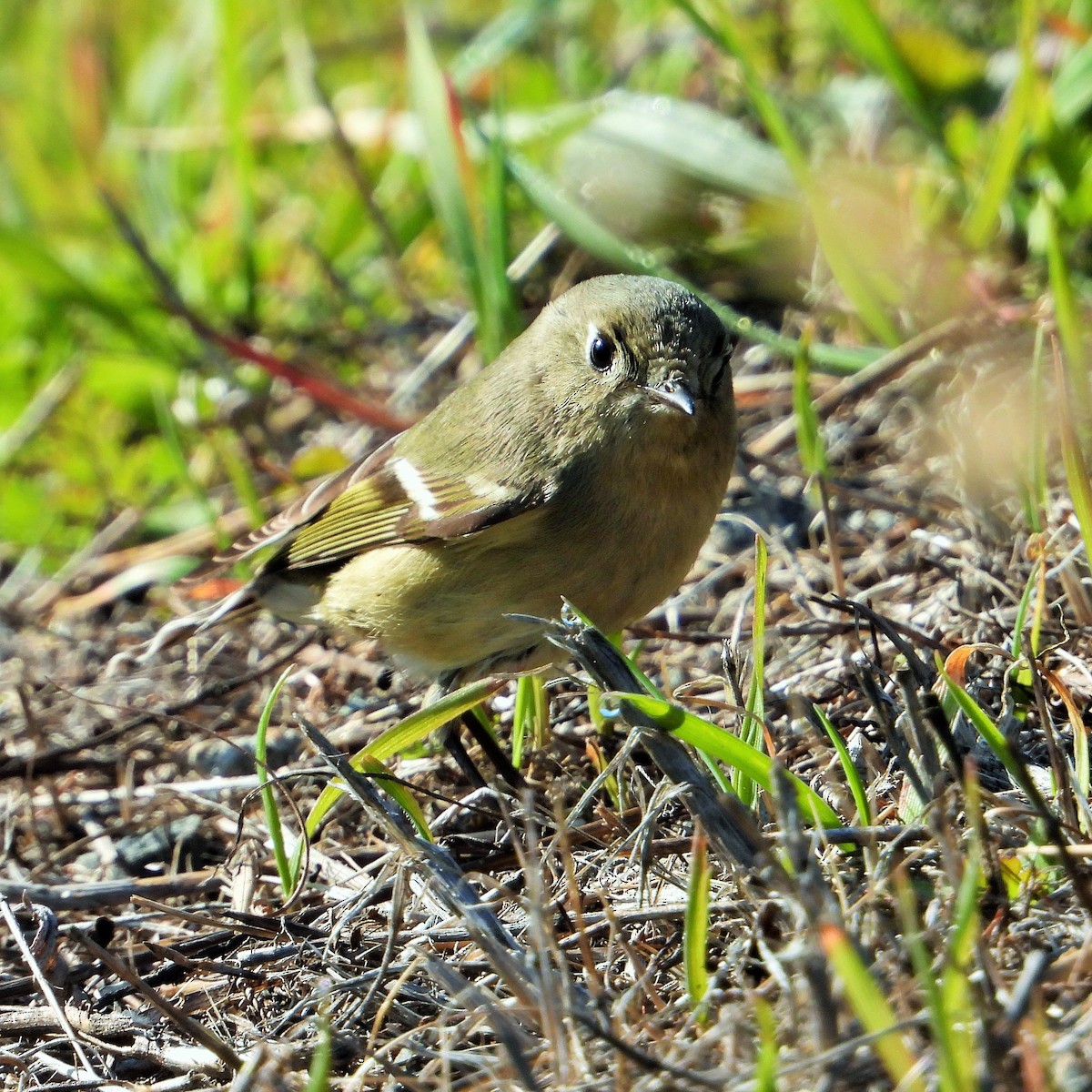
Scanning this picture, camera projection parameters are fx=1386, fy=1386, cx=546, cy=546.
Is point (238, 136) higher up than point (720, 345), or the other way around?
point (238, 136)

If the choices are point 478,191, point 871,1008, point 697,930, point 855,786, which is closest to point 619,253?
point 478,191

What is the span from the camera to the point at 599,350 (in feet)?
10.3

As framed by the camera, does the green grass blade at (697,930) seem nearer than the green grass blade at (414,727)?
Yes

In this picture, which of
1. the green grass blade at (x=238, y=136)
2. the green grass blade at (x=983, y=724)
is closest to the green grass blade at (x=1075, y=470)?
the green grass blade at (x=983, y=724)

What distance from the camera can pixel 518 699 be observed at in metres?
2.97

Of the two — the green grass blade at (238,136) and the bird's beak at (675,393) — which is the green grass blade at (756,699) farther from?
the green grass blade at (238,136)

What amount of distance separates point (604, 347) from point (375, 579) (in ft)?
2.71

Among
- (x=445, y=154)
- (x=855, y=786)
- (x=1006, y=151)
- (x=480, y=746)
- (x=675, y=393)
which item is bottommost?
(x=480, y=746)

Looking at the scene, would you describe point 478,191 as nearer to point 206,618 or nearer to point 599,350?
point 599,350

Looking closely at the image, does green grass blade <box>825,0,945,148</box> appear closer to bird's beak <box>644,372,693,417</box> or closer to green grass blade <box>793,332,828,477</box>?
green grass blade <box>793,332,828,477</box>

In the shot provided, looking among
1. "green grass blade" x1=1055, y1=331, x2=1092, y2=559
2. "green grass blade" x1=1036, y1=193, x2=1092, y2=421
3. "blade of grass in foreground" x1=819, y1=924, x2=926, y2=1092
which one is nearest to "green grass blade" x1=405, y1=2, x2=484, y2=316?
"green grass blade" x1=1036, y1=193, x2=1092, y2=421

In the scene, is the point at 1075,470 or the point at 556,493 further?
the point at 556,493

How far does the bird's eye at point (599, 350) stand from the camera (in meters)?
3.11

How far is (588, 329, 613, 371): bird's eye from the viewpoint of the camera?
3105 mm
